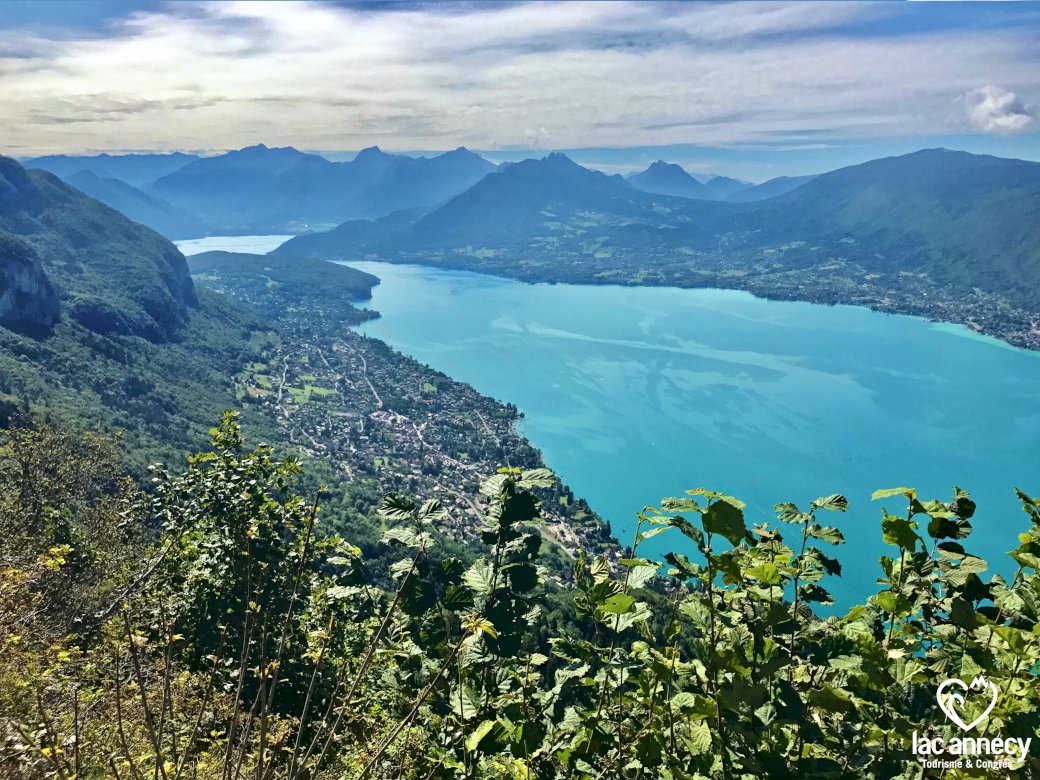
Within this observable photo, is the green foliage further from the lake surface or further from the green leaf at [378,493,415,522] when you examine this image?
the lake surface

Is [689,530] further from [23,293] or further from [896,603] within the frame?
[23,293]

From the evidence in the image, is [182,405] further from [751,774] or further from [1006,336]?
[1006,336]

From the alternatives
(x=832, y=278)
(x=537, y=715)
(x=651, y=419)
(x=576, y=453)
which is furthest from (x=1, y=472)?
(x=832, y=278)

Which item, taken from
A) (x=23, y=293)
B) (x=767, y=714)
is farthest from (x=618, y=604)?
(x=23, y=293)

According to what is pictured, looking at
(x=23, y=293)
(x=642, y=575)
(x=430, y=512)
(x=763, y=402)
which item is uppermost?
(x=430, y=512)

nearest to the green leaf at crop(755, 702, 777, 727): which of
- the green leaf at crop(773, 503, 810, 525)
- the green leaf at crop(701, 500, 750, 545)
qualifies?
the green leaf at crop(701, 500, 750, 545)

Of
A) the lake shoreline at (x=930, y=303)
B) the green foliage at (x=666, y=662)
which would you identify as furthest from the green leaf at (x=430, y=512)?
the lake shoreline at (x=930, y=303)
